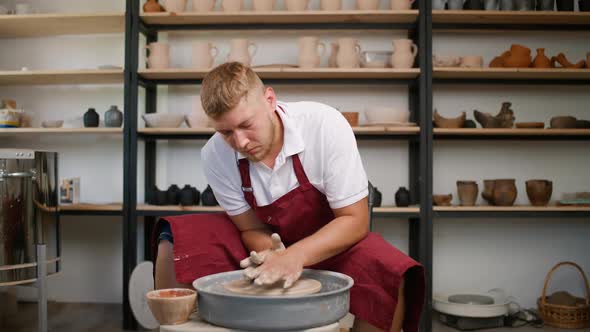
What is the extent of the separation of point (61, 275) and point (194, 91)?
155 cm

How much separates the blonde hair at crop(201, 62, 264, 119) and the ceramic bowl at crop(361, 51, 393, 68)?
5.96 ft

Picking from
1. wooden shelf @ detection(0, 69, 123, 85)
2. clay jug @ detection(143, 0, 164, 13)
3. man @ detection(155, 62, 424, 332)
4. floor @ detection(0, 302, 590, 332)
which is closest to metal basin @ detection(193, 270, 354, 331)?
man @ detection(155, 62, 424, 332)

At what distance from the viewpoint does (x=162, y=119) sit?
3330 millimetres

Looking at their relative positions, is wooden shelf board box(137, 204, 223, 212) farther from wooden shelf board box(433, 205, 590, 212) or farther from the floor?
wooden shelf board box(433, 205, 590, 212)

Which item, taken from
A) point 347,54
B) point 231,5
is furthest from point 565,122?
point 231,5

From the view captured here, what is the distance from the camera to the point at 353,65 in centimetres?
329

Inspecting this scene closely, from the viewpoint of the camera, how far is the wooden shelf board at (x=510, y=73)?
3207 mm

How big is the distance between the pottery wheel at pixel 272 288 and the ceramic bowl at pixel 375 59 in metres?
2.06

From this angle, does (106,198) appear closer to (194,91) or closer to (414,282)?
(194,91)

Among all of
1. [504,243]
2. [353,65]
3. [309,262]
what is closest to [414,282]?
[309,262]

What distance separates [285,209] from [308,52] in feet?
5.41

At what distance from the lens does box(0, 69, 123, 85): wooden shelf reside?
335 cm

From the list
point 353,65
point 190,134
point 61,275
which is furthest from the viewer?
point 61,275

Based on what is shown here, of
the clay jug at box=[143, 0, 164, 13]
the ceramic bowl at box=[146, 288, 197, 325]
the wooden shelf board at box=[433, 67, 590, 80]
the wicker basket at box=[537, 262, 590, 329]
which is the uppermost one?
the clay jug at box=[143, 0, 164, 13]
